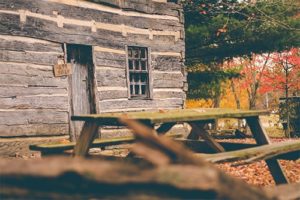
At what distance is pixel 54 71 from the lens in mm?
10180

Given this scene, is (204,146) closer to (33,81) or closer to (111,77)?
(33,81)

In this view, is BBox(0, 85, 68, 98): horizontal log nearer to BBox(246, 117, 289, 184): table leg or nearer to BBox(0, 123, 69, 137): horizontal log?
BBox(0, 123, 69, 137): horizontal log

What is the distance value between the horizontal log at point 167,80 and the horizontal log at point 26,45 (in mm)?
3524

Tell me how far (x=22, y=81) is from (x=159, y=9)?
5.51m

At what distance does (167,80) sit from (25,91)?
509 cm

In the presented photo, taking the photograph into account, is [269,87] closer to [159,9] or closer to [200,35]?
[200,35]

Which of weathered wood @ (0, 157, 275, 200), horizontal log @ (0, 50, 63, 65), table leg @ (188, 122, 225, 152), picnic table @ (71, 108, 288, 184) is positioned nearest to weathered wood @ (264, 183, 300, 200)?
weathered wood @ (0, 157, 275, 200)

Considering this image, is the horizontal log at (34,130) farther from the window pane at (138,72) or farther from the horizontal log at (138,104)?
the window pane at (138,72)

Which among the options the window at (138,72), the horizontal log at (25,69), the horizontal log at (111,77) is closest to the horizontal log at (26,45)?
the horizontal log at (25,69)

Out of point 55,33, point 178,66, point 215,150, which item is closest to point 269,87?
point 178,66

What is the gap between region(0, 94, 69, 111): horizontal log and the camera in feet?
30.3

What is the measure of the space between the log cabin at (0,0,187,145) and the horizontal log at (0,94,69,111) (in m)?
0.02

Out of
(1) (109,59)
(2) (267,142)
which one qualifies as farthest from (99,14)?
(2) (267,142)

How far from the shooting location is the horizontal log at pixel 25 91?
9.16 metres
